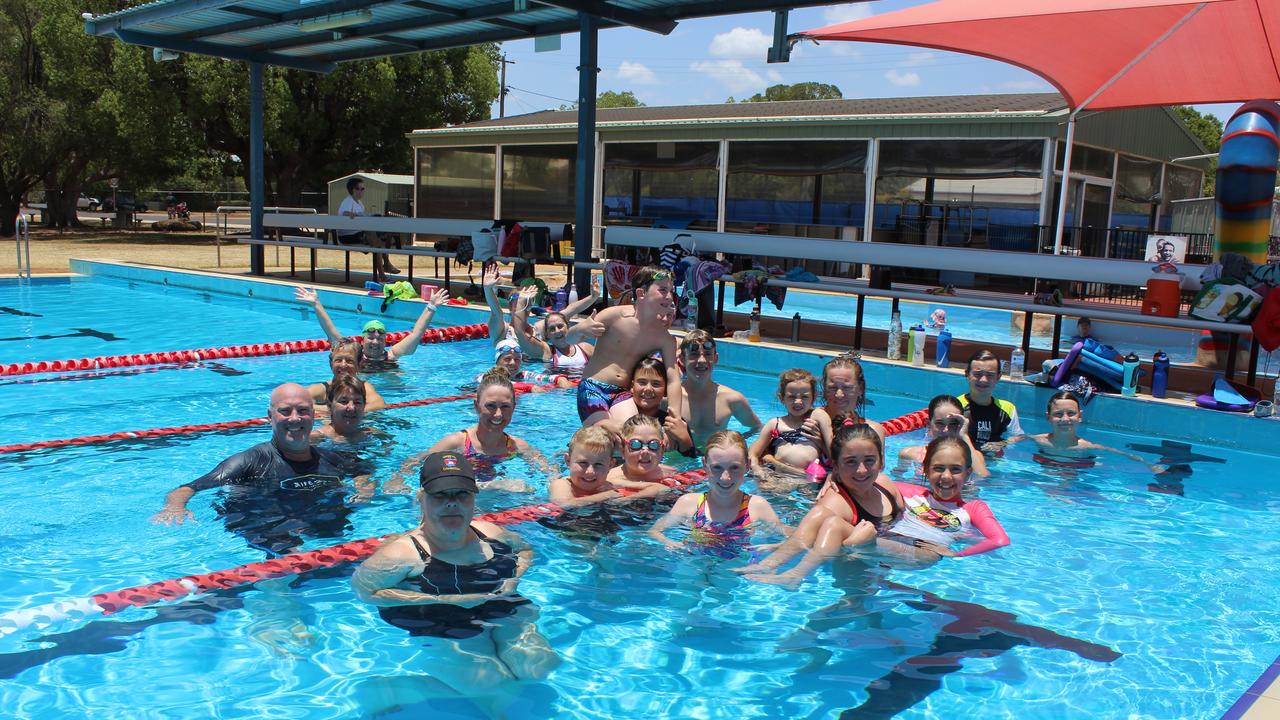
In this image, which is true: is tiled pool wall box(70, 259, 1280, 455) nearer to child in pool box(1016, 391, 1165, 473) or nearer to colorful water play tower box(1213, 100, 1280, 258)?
child in pool box(1016, 391, 1165, 473)

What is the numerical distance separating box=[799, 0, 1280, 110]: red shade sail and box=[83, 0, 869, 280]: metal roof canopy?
119 centimetres

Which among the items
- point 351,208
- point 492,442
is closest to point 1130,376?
point 492,442

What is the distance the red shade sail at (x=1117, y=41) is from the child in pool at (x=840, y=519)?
5878 mm

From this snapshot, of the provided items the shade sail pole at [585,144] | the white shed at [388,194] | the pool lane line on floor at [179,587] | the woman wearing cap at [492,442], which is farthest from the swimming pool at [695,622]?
the white shed at [388,194]

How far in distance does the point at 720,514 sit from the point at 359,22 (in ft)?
35.2

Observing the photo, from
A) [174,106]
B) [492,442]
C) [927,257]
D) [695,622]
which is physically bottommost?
[695,622]

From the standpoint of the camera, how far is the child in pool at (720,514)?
15.6ft

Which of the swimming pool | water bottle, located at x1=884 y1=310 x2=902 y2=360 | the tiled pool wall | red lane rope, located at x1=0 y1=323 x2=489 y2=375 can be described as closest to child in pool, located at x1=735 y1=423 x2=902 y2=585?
the swimming pool

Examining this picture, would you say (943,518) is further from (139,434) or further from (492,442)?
(139,434)

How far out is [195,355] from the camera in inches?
410

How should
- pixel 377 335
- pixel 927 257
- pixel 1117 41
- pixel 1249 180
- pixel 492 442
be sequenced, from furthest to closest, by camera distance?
1. pixel 1249 180
2. pixel 927 257
3. pixel 1117 41
4. pixel 377 335
5. pixel 492 442

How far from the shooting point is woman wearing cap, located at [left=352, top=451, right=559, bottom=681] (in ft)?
12.8

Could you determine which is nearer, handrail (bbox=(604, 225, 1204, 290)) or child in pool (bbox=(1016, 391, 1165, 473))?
child in pool (bbox=(1016, 391, 1165, 473))

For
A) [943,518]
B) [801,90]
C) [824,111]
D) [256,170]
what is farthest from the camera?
[801,90]
